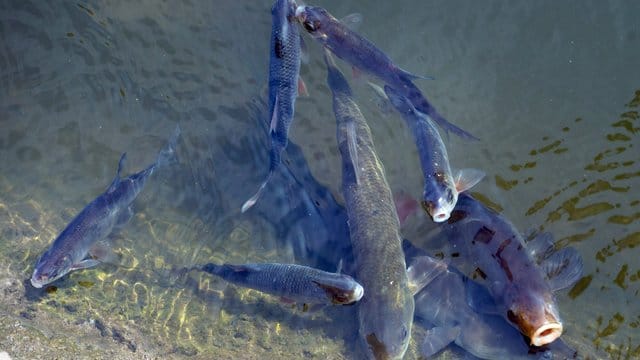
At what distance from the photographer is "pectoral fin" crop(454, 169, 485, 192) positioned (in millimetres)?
4891

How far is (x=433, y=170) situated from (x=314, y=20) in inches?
62.6

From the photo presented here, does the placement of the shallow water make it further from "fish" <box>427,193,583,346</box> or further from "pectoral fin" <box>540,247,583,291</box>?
"fish" <box>427,193,583,346</box>

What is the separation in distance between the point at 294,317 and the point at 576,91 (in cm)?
366

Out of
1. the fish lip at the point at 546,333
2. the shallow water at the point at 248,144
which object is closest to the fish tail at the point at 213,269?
the shallow water at the point at 248,144

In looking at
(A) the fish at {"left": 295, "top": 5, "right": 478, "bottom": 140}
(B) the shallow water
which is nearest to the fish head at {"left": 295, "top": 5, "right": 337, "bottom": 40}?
(A) the fish at {"left": 295, "top": 5, "right": 478, "bottom": 140}

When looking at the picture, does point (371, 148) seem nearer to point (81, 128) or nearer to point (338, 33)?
point (338, 33)

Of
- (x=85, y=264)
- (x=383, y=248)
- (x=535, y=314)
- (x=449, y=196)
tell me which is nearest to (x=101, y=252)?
(x=85, y=264)

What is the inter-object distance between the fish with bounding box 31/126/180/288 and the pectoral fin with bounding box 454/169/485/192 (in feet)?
8.78

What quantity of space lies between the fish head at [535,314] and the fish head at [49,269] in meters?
3.50

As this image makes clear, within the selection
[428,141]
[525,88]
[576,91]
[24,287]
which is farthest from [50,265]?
[576,91]

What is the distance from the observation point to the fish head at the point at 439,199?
4.33 m

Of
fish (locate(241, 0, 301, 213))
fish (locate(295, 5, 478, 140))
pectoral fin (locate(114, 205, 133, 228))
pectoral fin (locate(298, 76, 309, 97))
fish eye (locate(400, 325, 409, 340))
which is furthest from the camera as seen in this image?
pectoral fin (locate(298, 76, 309, 97))

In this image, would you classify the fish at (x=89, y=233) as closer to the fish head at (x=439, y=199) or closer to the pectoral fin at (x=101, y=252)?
the pectoral fin at (x=101, y=252)

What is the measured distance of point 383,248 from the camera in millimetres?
4754
